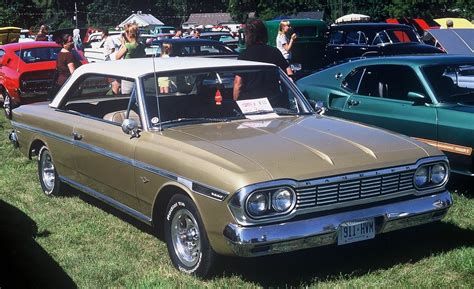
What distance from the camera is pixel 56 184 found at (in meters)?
6.76

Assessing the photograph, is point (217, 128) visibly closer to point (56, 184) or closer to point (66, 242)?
point (66, 242)

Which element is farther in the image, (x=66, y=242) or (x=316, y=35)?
(x=316, y=35)

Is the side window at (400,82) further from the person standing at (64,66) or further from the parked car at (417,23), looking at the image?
the parked car at (417,23)

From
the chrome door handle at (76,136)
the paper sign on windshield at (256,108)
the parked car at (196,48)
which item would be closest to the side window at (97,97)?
the chrome door handle at (76,136)

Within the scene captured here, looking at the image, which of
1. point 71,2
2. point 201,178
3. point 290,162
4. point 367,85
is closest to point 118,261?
point 201,178

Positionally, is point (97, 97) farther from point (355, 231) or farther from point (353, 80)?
point (355, 231)

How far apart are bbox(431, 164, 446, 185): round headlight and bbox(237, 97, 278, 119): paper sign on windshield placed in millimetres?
1393

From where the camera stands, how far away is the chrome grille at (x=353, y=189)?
4184 mm

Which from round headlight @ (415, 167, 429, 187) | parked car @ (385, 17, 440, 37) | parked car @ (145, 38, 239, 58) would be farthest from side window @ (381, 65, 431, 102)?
parked car @ (385, 17, 440, 37)

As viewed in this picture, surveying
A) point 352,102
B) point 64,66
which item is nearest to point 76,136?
point 352,102

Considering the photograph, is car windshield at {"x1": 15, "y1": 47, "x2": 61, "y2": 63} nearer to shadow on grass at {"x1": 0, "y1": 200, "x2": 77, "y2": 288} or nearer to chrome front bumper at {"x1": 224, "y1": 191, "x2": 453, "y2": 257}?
shadow on grass at {"x1": 0, "y1": 200, "x2": 77, "y2": 288}

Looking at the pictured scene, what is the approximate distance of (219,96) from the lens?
553cm

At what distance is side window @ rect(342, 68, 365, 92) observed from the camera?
770 cm

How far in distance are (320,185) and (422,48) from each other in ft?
39.0
